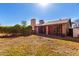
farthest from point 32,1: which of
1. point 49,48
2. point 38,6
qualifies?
point 49,48

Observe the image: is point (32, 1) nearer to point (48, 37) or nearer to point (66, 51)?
point (48, 37)

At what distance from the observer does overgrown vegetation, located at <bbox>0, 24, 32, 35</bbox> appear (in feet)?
12.5

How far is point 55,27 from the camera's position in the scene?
3.84 meters

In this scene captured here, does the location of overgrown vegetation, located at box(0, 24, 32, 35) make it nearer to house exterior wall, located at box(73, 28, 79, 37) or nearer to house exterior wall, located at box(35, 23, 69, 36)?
house exterior wall, located at box(35, 23, 69, 36)

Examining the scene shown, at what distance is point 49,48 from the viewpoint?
150 inches

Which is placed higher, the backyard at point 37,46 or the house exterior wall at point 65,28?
the house exterior wall at point 65,28

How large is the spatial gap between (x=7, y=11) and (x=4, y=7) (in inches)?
2.5

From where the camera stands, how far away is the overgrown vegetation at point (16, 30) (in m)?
3.81

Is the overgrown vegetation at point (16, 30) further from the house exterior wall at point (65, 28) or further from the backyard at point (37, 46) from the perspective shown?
the house exterior wall at point (65, 28)

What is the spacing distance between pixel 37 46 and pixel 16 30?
1.03 ft

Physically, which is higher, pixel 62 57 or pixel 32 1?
pixel 32 1

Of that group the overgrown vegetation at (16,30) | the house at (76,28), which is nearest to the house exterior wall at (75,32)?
the house at (76,28)

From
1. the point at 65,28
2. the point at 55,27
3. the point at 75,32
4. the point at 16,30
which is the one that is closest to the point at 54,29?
the point at 55,27

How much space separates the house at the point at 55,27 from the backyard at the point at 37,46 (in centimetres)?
8
